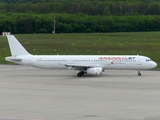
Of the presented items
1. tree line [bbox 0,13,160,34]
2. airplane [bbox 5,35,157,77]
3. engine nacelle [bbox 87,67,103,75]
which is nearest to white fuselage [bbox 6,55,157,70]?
airplane [bbox 5,35,157,77]

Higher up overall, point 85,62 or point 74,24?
point 74,24

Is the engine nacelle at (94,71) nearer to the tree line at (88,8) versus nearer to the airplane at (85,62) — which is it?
the airplane at (85,62)

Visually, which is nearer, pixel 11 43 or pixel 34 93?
pixel 34 93

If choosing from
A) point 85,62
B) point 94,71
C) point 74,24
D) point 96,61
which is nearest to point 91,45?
point 85,62

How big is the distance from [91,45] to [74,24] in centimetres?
4590

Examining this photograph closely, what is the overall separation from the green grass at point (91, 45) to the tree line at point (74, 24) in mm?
21173

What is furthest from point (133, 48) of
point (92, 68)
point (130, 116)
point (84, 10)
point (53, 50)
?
point (84, 10)

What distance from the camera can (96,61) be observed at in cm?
6225

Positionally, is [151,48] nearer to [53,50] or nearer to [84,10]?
[53,50]

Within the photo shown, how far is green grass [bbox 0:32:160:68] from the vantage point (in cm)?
9475

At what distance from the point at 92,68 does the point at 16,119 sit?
31354 mm

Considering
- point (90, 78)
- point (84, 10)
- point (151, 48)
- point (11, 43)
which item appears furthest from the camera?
point (84, 10)

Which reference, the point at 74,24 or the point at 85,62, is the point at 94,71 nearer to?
the point at 85,62

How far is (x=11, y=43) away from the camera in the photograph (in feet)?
210
